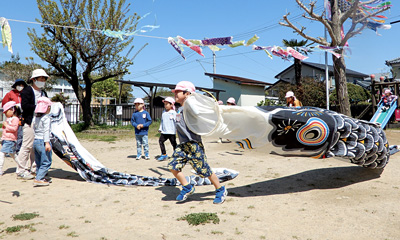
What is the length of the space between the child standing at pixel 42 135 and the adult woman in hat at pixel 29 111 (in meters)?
0.44

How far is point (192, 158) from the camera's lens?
14.4 ft

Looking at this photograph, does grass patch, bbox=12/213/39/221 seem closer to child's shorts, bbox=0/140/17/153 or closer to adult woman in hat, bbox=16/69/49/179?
adult woman in hat, bbox=16/69/49/179

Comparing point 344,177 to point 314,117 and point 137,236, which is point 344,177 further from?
point 137,236

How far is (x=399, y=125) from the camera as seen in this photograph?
16.3 metres

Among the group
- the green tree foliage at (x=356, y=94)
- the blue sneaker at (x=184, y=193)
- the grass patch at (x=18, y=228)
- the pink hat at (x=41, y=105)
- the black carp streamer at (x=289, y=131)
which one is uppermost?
the green tree foliage at (x=356, y=94)


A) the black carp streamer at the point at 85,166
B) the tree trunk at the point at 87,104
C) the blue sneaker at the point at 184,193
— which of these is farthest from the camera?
the tree trunk at the point at 87,104

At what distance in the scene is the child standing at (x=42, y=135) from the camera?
548 cm

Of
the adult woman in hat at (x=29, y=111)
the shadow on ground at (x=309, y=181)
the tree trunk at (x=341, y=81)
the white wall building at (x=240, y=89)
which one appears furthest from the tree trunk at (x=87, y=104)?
the shadow on ground at (x=309, y=181)

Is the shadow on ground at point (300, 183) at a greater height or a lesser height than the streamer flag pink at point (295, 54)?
lesser

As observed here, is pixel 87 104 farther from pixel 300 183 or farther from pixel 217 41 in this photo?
pixel 300 183

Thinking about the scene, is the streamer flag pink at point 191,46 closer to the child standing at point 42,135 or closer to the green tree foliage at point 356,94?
the child standing at point 42,135

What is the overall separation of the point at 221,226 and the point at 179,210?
813mm

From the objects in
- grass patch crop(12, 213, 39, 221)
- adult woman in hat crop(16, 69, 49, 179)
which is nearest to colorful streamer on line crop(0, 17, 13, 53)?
adult woman in hat crop(16, 69, 49, 179)

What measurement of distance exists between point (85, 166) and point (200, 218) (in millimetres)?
3041
